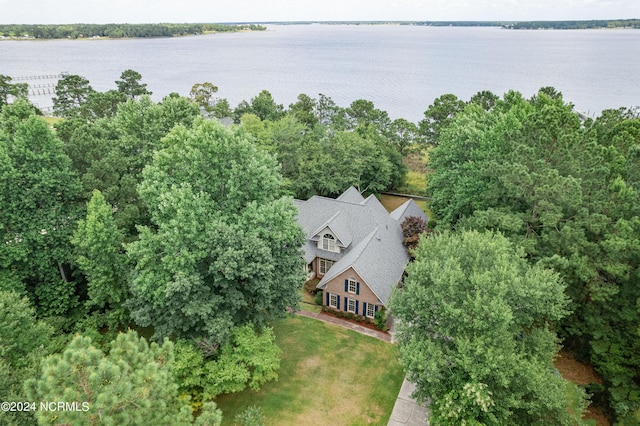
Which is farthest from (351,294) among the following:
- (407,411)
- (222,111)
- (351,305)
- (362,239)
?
(222,111)

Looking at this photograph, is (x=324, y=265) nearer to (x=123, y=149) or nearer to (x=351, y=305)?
(x=351, y=305)

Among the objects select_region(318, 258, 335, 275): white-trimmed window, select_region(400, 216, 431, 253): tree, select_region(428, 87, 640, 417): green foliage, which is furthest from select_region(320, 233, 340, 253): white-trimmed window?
select_region(428, 87, 640, 417): green foliage

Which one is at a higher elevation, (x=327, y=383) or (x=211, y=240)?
(x=211, y=240)

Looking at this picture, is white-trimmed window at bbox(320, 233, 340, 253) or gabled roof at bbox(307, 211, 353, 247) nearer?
gabled roof at bbox(307, 211, 353, 247)

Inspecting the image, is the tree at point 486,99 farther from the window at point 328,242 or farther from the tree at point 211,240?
the tree at point 211,240

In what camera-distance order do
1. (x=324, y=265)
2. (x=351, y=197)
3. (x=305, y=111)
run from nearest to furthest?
(x=324, y=265) < (x=351, y=197) < (x=305, y=111)

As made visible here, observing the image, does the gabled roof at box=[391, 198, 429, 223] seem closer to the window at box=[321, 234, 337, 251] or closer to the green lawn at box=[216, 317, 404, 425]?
the window at box=[321, 234, 337, 251]
